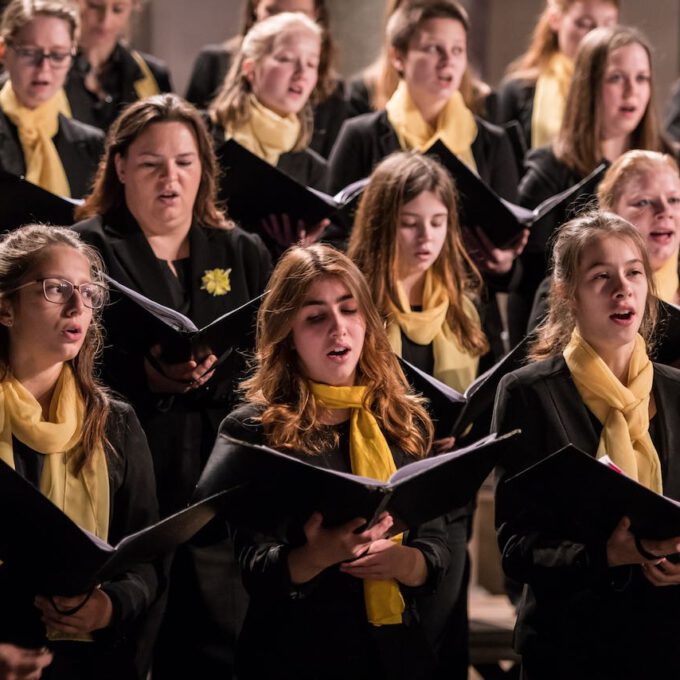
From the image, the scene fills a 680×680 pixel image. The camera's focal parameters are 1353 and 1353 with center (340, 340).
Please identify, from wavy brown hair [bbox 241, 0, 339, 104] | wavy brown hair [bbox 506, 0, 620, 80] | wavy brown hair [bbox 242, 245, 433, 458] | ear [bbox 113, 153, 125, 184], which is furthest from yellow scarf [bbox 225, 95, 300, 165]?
wavy brown hair [bbox 242, 245, 433, 458]

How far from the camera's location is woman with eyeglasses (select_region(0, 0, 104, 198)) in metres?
4.14

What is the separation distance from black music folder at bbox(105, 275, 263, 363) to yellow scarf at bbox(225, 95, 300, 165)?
119 cm

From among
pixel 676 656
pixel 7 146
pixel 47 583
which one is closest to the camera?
pixel 47 583

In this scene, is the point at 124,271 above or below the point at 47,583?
above

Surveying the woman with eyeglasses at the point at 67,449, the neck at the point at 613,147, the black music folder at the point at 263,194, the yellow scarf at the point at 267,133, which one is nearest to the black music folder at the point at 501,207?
the black music folder at the point at 263,194

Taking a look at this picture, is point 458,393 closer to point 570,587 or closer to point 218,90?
point 570,587

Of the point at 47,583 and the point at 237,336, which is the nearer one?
the point at 47,583

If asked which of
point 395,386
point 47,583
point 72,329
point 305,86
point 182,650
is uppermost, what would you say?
point 305,86

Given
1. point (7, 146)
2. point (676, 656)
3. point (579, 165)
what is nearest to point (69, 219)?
point (7, 146)

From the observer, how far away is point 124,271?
345 cm

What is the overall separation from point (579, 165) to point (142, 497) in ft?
6.80

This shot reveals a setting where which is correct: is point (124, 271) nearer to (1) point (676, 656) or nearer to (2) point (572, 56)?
(1) point (676, 656)

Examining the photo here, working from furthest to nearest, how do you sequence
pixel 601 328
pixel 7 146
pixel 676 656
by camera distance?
pixel 7 146, pixel 601 328, pixel 676 656

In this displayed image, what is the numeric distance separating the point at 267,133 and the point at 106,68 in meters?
0.97
